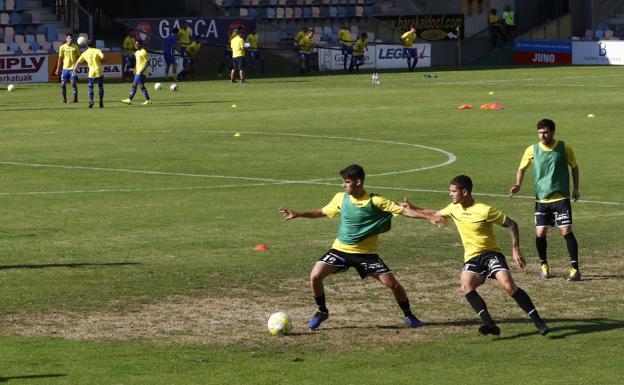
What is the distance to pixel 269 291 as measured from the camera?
16.9 m

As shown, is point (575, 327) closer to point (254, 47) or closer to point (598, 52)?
point (254, 47)

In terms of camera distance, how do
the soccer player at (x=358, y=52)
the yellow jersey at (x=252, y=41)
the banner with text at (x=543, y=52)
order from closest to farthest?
the yellow jersey at (x=252, y=41) < the soccer player at (x=358, y=52) < the banner with text at (x=543, y=52)

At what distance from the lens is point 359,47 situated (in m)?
Answer: 72.8

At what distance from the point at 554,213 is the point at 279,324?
5.50 m

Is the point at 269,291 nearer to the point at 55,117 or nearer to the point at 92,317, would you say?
the point at 92,317

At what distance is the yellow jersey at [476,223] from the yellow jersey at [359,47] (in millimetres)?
58277

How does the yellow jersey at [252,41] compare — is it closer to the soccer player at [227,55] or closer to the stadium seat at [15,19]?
the soccer player at [227,55]

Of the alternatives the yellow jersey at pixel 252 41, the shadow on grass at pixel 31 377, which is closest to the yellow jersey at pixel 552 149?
the shadow on grass at pixel 31 377

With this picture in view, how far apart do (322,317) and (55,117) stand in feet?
101

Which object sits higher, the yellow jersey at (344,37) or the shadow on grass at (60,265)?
the yellow jersey at (344,37)

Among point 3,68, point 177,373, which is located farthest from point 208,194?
point 3,68

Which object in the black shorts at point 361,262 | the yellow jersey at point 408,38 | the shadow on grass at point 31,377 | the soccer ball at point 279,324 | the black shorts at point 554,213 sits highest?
the yellow jersey at point 408,38

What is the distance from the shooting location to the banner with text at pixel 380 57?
74.9 m

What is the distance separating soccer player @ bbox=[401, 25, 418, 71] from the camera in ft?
240
